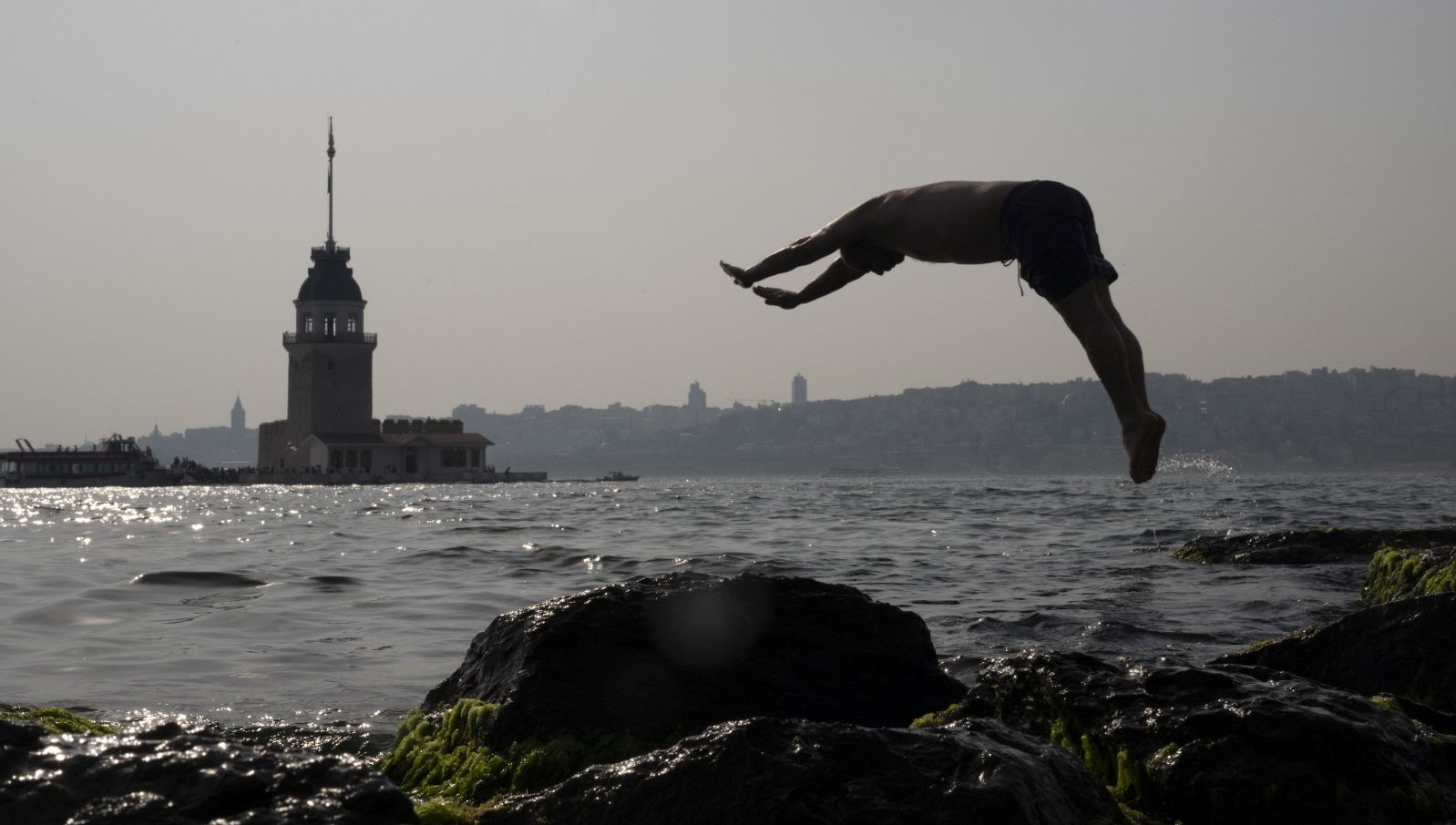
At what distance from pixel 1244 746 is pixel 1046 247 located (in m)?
1.74

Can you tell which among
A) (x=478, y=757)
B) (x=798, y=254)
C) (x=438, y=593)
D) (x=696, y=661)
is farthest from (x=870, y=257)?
(x=438, y=593)

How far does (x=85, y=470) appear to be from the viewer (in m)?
104

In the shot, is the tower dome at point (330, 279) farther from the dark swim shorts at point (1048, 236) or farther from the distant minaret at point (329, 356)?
the dark swim shorts at point (1048, 236)

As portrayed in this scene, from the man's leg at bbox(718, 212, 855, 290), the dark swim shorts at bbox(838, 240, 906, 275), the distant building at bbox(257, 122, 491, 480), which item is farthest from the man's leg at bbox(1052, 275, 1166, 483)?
the distant building at bbox(257, 122, 491, 480)

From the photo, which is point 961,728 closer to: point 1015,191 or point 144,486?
point 1015,191

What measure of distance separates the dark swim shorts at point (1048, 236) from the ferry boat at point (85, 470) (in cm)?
10724

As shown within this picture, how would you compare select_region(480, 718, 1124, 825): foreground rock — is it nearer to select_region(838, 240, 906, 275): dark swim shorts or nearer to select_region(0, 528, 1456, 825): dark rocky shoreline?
select_region(0, 528, 1456, 825): dark rocky shoreline

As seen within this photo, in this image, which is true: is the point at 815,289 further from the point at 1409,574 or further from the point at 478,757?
the point at 1409,574

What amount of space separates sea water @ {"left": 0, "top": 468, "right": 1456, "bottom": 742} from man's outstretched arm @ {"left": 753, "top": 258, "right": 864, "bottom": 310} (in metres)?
1.76

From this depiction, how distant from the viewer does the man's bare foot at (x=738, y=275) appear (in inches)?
219

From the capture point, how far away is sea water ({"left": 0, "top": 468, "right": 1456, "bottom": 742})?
785 cm

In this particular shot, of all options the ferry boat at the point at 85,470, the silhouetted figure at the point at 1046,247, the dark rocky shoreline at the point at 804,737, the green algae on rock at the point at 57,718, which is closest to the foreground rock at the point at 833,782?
the dark rocky shoreline at the point at 804,737

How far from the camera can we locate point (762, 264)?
5469 mm

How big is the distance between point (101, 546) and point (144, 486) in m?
87.0
